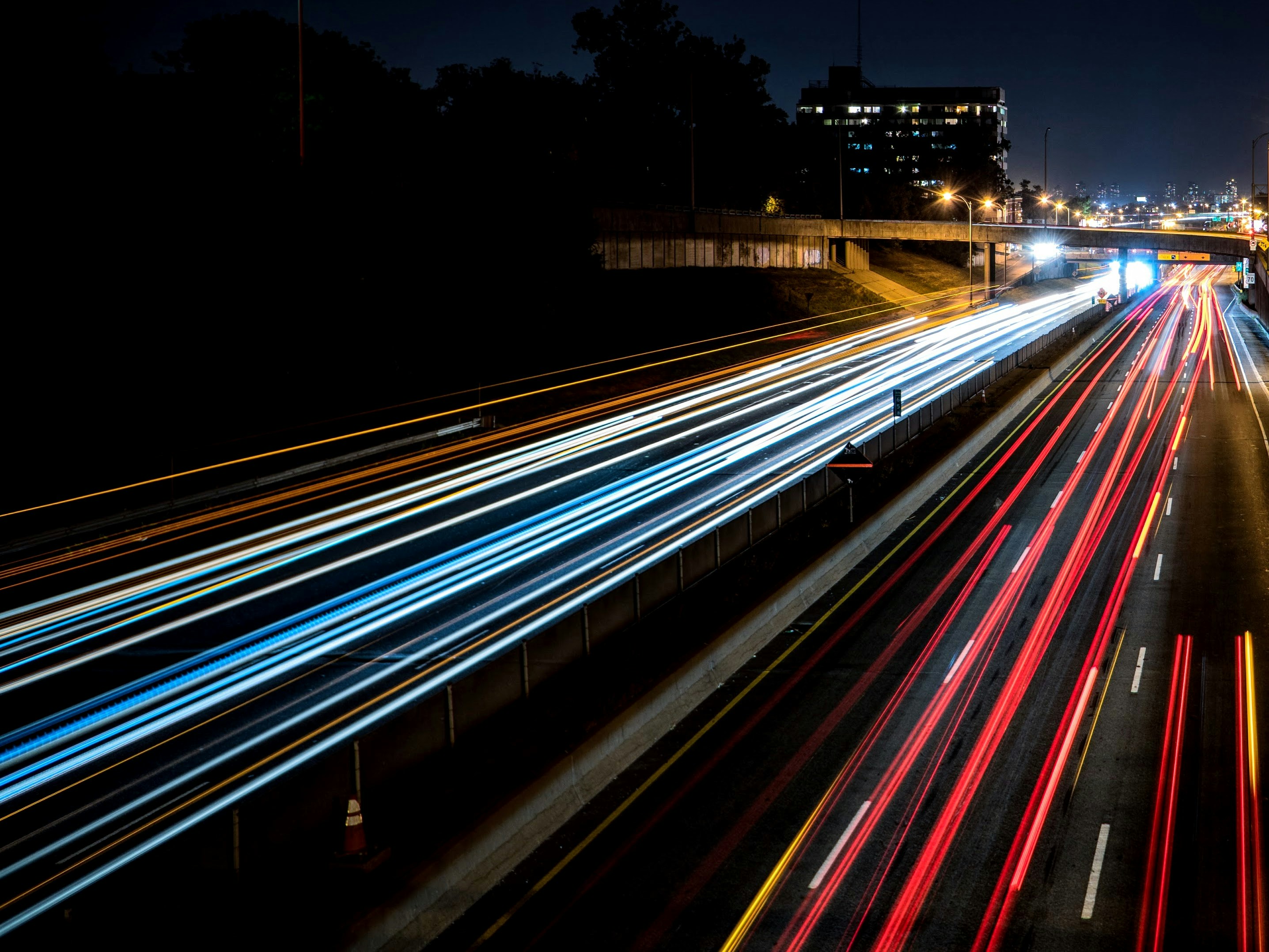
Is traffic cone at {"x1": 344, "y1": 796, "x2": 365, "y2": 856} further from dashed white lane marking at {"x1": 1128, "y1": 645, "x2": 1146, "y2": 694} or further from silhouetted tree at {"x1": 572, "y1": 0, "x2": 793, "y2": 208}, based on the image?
silhouetted tree at {"x1": 572, "y1": 0, "x2": 793, "y2": 208}

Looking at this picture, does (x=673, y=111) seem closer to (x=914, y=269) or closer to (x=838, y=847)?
(x=914, y=269)

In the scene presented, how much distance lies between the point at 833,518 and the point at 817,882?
51.7ft

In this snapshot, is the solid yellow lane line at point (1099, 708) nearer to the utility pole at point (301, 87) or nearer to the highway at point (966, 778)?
the highway at point (966, 778)

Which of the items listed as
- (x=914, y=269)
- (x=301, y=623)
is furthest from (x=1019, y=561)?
(x=914, y=269)

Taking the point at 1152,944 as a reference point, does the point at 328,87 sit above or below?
above

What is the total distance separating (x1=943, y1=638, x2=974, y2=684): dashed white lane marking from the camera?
17.7 m

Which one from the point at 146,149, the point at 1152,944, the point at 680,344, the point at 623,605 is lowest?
the point at 1152,944

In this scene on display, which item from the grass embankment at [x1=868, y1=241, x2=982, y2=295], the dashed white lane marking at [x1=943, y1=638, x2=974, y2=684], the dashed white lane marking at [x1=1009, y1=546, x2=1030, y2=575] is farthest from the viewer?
the grass embankment at [x1=868, y1=241, x2=982, y2=295]

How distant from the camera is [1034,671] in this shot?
Answer: 17875 millimetres

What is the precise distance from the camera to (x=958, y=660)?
60.8 ft

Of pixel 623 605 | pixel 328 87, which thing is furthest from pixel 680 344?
pixel 623 605

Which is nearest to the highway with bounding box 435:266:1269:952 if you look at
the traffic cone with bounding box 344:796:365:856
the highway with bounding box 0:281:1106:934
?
the traffic cone with bounding box 344:796:365:856

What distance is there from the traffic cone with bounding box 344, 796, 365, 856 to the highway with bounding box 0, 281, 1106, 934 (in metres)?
1.40

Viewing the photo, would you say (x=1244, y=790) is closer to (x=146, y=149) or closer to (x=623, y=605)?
(x=623, y=605)
